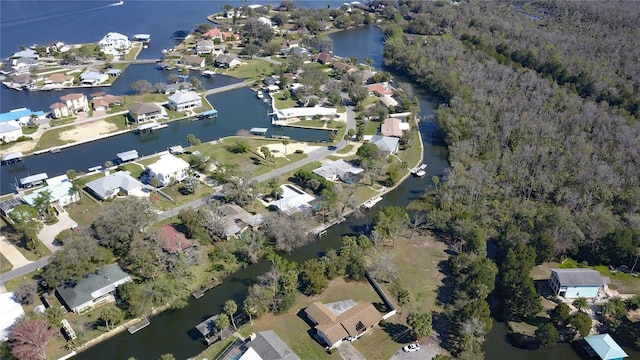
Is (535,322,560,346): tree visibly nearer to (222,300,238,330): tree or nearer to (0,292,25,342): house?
(222,300,238,330): tree

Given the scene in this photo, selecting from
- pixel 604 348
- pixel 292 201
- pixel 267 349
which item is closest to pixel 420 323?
pixel 267 349

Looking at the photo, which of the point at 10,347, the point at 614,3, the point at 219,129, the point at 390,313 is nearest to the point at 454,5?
the point at 614,3

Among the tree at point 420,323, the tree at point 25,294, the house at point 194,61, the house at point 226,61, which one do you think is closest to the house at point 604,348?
the tree at point 420,323

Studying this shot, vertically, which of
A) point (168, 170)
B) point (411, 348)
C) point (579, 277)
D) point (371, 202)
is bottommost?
point (371, 202)

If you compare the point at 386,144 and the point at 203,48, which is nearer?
the point at 386,144

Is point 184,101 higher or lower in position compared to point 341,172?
higher

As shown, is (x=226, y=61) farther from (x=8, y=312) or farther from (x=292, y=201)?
(x=8, y=312)

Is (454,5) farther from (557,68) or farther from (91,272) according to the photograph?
(91,272)
